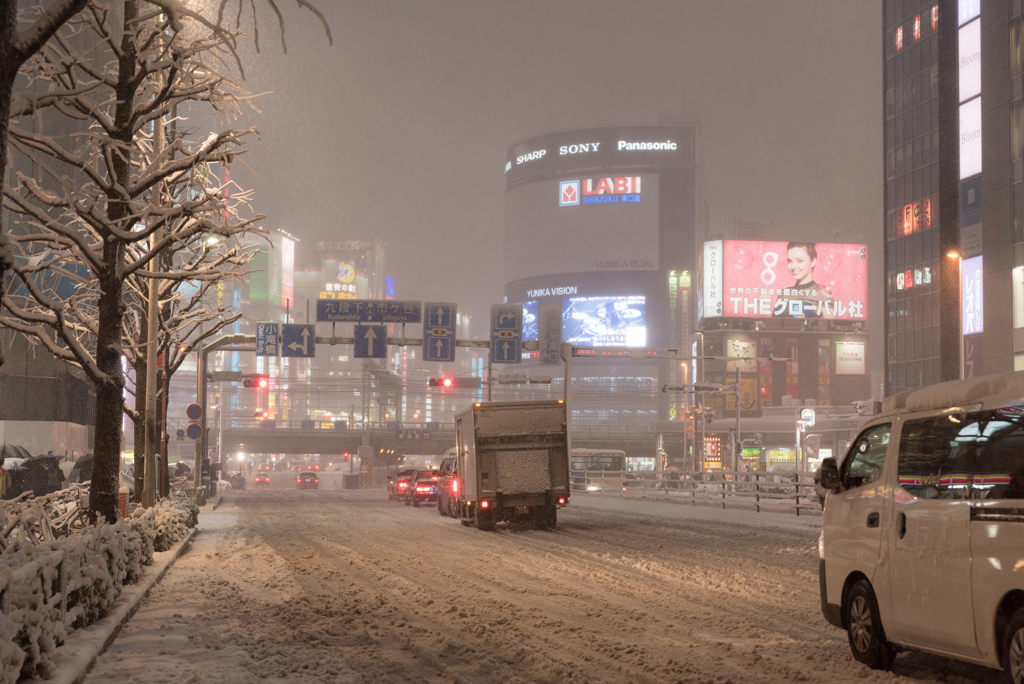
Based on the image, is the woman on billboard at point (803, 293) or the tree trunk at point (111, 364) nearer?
the tree trunk at point (111, 364)

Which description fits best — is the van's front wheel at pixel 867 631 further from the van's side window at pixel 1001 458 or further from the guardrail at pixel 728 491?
the guardrail at pixel 728 491

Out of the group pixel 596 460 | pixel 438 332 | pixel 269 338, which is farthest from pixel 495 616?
pixel 596 460

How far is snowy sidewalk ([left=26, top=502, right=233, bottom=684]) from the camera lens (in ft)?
26.0

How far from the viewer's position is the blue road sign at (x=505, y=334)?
43312mm

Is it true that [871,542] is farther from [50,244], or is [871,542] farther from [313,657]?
[50,244]

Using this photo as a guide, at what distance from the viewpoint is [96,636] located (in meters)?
9.57

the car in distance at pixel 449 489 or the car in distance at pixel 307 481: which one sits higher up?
the car in distance at pixel 449 489

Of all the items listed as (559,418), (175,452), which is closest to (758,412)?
(175,452)

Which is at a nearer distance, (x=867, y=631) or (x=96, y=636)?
(x=867, y=631)

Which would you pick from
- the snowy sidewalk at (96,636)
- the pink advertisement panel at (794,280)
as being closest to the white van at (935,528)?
the snowy sidewalk at (96,636)

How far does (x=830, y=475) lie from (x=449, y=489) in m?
23.9

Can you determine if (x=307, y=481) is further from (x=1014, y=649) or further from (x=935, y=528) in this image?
(x=1014, y=649)

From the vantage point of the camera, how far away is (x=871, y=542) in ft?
28.0

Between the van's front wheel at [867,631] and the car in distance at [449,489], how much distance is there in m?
21.9
